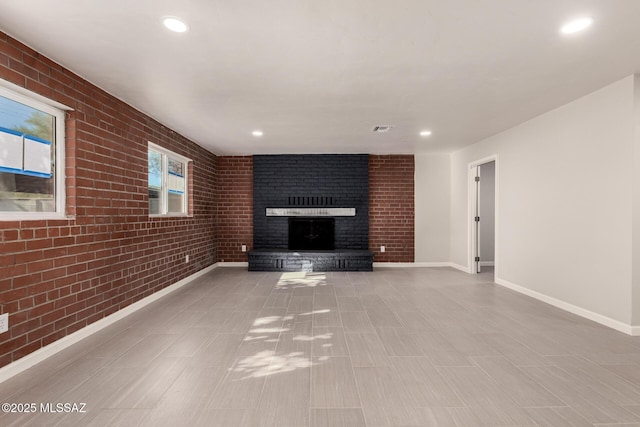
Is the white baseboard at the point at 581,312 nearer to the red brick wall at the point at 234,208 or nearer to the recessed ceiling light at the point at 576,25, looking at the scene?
the recessed ceiling light at the point at 576,25

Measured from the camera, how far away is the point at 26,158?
2.47 meters

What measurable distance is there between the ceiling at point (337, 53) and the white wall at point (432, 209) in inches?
107

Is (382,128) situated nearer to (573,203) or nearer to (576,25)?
(573,203)

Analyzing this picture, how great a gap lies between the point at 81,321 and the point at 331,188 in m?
4.87

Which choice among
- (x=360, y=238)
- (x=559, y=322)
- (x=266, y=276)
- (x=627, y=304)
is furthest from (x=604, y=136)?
(x=266, y=276)

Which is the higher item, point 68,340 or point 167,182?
point 167,182

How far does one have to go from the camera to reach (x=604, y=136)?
128 inches

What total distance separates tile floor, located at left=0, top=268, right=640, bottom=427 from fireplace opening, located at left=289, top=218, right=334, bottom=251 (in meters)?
2.93

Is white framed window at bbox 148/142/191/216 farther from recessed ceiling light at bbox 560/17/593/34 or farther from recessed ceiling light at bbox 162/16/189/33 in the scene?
recessed ceiling light at bbox 560/17/593/34

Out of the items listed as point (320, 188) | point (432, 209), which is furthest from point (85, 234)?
point (432, 209)

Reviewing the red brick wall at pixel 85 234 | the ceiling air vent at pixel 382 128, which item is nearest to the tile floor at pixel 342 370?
the red brick wall at pixel 85 234

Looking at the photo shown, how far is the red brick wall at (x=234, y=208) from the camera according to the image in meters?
6.89

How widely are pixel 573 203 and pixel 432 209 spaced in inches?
131

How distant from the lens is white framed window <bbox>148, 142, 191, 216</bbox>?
4492 mm
